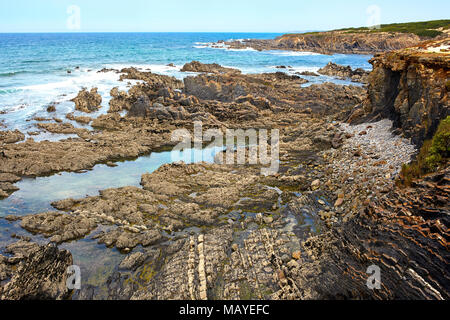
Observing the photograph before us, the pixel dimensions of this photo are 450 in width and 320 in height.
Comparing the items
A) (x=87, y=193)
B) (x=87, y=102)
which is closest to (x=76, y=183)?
(x=87, y=193)

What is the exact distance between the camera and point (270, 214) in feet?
53.6

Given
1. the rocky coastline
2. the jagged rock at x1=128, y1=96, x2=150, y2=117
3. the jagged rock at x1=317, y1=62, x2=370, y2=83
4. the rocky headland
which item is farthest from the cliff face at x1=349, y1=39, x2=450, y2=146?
the rocky headland

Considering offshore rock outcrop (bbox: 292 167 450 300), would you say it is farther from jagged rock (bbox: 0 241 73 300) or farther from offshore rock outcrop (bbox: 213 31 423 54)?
offshore rock outcrop (bbox: 213 31 423 54)

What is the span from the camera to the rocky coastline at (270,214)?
33.1 ft

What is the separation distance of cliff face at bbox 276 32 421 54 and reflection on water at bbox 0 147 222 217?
122 metres

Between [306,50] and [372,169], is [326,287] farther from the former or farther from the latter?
[306,50]

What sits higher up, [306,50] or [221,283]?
[306,50]

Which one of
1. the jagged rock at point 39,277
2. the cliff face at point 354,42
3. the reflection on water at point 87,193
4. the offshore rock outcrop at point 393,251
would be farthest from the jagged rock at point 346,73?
the jagged rock at point 39,277

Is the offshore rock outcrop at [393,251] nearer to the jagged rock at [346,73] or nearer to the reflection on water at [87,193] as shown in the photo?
the reflection on water at [87,193]

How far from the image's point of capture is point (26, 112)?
118 feet

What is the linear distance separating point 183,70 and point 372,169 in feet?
200

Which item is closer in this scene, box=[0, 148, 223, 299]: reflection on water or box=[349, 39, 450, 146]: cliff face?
box=[0, 148, 223, 299]: reflection on water

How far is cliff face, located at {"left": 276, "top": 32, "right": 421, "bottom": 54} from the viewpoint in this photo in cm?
11491
